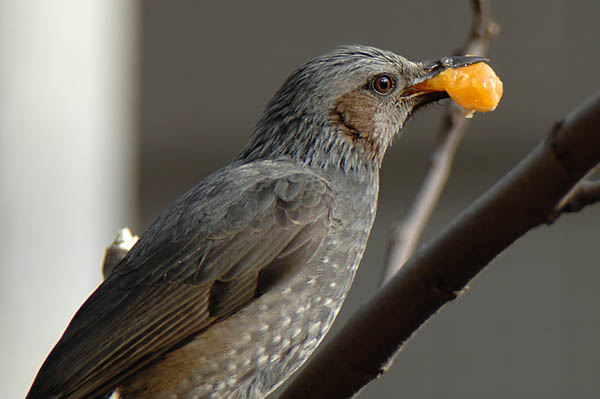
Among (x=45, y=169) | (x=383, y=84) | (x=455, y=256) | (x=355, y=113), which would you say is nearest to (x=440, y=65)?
(x=383, y=84)

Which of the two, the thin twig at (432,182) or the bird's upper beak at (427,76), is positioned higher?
the bird's upper beak at (427,76)

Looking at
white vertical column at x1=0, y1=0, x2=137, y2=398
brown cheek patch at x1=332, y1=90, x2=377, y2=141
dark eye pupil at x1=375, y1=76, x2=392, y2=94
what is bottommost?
brown cheek patch at x1=332, y1=90, x2=377, y2=141

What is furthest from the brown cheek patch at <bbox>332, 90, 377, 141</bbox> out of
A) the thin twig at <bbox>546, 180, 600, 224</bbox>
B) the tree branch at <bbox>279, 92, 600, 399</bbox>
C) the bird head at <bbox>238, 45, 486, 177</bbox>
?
the thin twig at <bbox>546, 180, 600, 224</bbox>

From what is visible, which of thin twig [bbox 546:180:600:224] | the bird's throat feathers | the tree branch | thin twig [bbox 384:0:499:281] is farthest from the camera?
the bird's throat feathers

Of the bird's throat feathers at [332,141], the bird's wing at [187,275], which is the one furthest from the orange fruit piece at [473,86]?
the bird's wing at [187,275]

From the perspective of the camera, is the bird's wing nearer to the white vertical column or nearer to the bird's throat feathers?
the bird's throat feathers

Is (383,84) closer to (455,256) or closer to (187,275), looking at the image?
(187,275)

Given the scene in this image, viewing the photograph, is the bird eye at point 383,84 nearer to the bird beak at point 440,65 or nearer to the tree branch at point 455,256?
the bird beak at point 440,65
